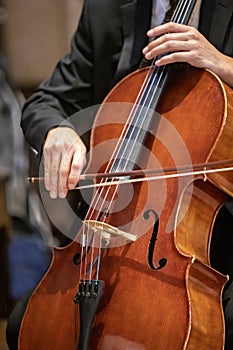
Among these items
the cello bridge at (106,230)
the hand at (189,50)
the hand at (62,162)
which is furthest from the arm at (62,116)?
the hand at (189,50)

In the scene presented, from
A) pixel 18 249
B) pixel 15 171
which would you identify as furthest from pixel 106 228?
pixel 15 171

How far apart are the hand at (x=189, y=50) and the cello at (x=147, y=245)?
0.08ft

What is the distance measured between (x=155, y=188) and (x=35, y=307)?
0.94ft

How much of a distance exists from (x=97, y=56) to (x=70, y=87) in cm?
9

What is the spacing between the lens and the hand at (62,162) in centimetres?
111

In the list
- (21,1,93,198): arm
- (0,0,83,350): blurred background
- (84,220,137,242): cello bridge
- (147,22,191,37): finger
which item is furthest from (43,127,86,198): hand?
(0,0,83,350): blurred background

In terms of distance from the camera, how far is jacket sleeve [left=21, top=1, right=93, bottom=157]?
4.31 ft

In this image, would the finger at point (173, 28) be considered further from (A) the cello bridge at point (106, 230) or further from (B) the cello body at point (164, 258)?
(A) the cello bridge at point (106, 230)

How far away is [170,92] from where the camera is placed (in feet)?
3.65

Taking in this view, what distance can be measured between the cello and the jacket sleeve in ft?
0.65

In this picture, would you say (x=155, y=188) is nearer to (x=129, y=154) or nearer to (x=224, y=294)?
(x=129, y=154)

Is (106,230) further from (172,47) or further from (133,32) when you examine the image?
(133,32)

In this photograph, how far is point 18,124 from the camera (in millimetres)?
2361

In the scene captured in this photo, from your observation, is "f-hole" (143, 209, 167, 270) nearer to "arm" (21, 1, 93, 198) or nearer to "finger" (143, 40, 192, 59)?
"arm" (21, 1, 93, 198)
